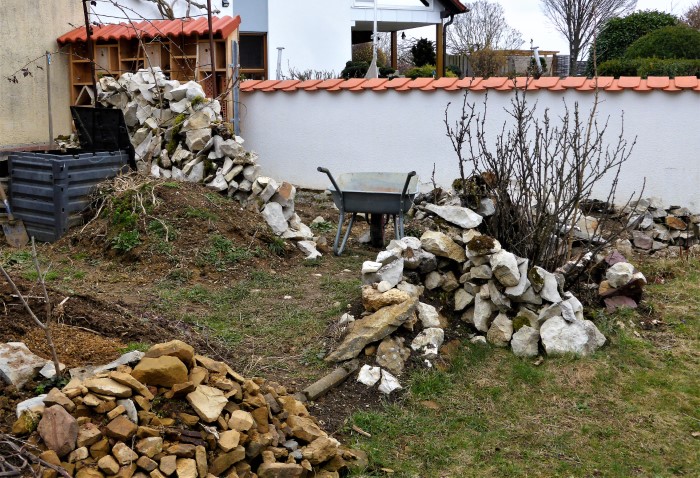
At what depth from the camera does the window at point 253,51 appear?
18562 millimetres

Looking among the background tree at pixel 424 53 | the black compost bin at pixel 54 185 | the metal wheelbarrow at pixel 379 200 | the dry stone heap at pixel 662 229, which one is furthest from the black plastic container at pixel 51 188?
the background tree at pixel 424 53

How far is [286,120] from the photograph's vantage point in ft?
38.2

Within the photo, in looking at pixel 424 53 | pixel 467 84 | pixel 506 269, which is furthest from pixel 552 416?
pixel 424 53

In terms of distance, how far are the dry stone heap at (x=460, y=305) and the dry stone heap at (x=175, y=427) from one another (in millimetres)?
1094

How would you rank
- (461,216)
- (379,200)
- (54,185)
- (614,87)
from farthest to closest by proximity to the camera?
(614,87) → (54,185) → (379,200) → (461,216)

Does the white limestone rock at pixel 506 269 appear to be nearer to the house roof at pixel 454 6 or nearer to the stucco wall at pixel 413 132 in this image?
the stucco wall at pixel 413 132

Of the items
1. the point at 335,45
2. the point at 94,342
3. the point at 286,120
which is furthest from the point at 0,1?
the point at 335,45

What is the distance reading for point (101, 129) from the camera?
923cm

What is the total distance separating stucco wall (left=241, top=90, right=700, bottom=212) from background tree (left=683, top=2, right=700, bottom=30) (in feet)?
80.0

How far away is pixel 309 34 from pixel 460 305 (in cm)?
1556

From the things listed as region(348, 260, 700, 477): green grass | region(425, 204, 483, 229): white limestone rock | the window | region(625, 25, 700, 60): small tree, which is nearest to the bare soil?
region(348, 260, 700, 477): green grass

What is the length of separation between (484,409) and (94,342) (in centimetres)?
239

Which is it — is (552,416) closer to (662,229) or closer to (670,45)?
(662,229)

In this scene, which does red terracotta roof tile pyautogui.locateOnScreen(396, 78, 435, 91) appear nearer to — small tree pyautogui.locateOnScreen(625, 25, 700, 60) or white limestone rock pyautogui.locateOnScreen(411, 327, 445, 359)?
white limestone rock pyautogui.locateOnScreen(411, 327, 445, 359)
